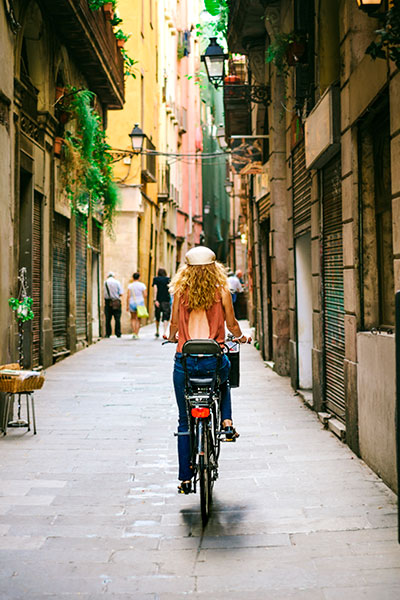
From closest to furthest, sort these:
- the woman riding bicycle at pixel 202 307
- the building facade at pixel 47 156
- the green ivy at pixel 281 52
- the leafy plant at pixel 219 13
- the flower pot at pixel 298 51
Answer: the woman riding bicycle at pixel 202 307 < the flower pot at pixel 298 51 < the green ivy at pixel 281 52 < the building facade at pixel 47 156 < the leafy plant at pixel 219 13

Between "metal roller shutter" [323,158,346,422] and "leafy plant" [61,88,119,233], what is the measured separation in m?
8.39

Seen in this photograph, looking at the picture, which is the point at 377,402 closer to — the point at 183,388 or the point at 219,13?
the point at 183,388

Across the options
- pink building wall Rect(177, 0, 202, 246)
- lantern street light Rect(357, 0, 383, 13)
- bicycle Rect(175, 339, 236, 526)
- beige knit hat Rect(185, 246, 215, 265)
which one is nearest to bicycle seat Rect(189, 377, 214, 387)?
bicycle Rect(175, 339, 236, 526)

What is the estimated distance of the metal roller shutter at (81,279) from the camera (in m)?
19.0

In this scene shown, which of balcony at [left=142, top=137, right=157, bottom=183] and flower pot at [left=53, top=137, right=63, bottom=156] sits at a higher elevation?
balcony at [left=142, top=137, right=157, bottom=183]

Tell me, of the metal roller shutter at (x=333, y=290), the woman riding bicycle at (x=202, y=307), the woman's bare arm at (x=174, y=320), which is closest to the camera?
the woman riding bicycle at (x=202, y=307)

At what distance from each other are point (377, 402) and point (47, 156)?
10.3 meters

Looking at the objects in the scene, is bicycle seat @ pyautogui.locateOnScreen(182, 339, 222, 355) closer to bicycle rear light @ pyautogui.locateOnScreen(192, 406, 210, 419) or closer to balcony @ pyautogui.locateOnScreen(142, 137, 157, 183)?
bicycle rear light @ pyautogui.locateOnScreen(192, 406, 210, 419)

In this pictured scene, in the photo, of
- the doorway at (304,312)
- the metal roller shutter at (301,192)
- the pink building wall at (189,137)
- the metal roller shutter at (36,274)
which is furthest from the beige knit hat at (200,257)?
the pink building wall at (189,137)

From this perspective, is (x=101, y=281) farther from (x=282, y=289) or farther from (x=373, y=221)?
(x=373, y=221)

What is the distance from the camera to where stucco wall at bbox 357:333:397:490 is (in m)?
5.94

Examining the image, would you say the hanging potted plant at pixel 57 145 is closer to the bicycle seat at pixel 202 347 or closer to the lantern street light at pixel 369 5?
the lantern street light at pixel 369 5

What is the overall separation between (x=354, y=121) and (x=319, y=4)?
8.72 ft

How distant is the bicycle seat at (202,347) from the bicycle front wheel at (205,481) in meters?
0.54
